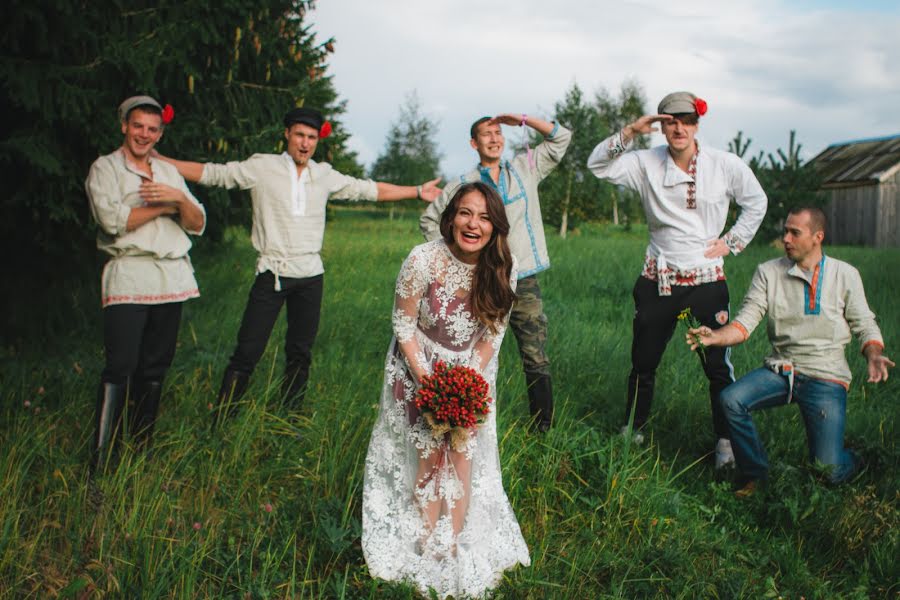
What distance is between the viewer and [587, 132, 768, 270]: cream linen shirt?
468 centimetres

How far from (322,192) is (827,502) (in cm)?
363

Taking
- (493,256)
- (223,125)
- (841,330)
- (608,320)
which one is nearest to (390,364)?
(493,256)

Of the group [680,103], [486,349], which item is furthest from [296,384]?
[680,103]

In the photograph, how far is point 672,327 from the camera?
15.9 ft

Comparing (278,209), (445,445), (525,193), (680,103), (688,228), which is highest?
(680,103)

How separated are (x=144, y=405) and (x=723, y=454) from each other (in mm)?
3633

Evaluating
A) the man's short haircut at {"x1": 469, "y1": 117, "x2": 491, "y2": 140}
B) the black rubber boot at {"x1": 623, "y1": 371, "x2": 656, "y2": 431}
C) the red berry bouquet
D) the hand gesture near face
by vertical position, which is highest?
the man's short haircut at {"x1": 469, "y1": 117, "x2": 491, "y2": 140}

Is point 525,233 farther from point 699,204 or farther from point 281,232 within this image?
point 281,232

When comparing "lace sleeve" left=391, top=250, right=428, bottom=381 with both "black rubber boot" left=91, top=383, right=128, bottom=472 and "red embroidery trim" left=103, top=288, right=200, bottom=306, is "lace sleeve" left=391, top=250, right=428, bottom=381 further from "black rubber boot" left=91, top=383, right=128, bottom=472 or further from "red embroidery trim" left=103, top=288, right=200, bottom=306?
"black rubber boot" left=91, top=383, right=128, bottom=472

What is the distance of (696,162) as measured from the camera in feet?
15.4

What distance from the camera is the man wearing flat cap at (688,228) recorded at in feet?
15.3

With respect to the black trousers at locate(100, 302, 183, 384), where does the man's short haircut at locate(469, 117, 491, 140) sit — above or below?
above

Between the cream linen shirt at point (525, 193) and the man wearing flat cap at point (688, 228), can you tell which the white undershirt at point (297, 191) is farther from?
the man wearing flat cap at point (688, 228)

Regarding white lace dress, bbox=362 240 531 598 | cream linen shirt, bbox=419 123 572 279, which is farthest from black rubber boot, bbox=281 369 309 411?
white lace dress, bbox=362 240 531 598
